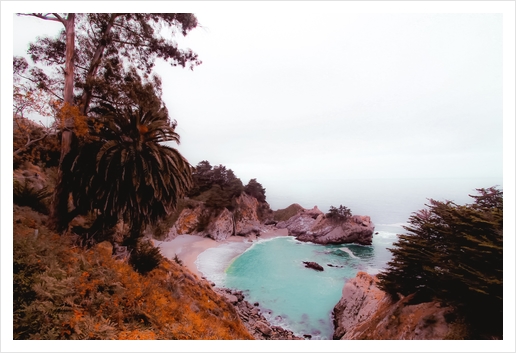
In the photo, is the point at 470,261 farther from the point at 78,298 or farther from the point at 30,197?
the point at 30,197

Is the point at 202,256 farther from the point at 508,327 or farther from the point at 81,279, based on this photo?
the point at 508,327

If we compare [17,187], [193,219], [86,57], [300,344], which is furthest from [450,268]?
[193,219]

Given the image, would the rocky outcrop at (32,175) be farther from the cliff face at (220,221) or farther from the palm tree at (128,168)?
the cliff face at (220,221)

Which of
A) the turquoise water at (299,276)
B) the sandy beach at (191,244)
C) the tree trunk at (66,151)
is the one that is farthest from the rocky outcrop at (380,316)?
the tree trunk at (66,151)

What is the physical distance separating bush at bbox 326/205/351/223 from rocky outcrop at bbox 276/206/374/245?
0.16m

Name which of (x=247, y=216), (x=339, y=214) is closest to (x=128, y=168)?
(x=247, y=216)

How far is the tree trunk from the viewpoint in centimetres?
510

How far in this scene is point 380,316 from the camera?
6.29m

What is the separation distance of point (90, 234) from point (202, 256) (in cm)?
704

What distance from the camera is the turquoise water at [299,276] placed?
7031mm

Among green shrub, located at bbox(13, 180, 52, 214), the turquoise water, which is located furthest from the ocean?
green shrub, located at bbox(13, 180, 52, 214)

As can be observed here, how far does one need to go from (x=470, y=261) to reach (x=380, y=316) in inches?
134

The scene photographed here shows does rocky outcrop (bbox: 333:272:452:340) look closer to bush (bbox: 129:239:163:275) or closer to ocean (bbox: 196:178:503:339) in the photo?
ocean (bbox: 196:178:503:339)

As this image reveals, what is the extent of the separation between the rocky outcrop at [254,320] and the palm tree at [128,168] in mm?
4689
